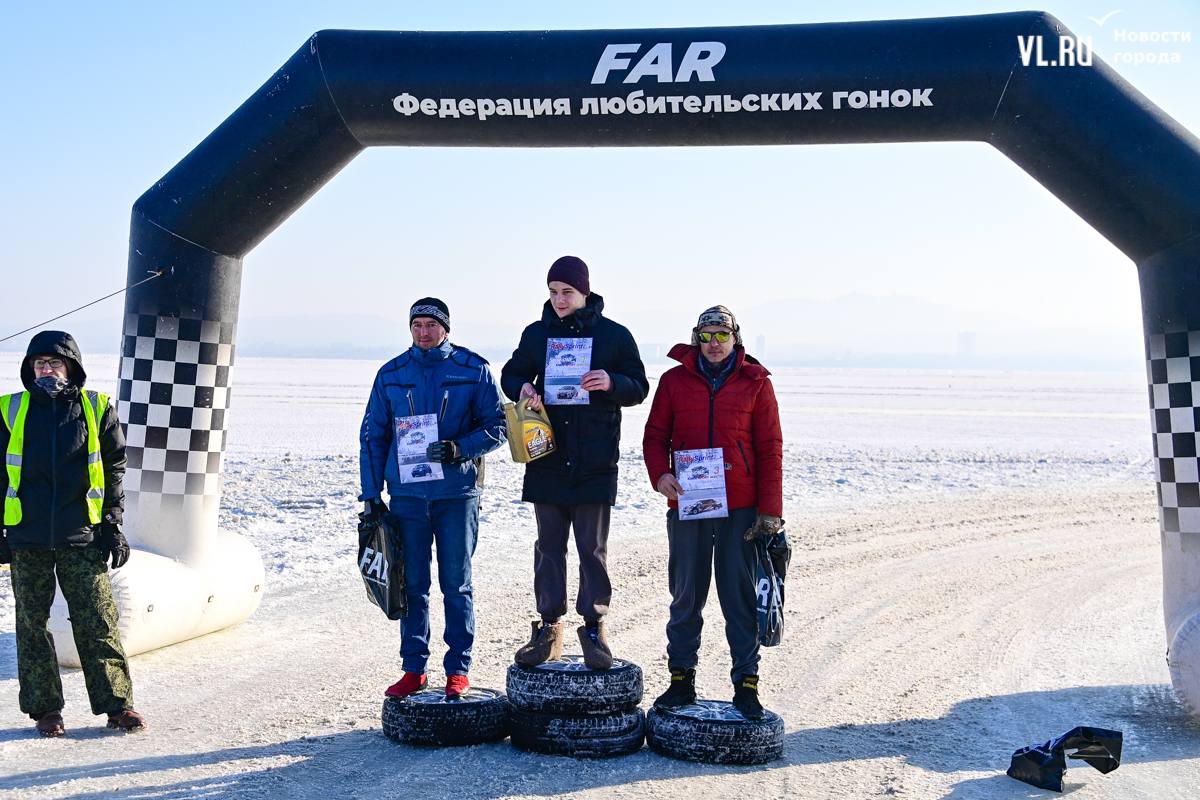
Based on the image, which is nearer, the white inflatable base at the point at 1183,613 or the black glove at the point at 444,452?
the black glove at the point at 444,452

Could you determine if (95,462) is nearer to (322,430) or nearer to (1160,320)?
(1160,320)

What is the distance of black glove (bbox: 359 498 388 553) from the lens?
5266 mm

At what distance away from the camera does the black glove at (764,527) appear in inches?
203

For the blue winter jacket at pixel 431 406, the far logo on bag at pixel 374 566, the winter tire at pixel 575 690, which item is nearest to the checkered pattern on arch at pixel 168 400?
the blue winter jacket at pixel 431 406

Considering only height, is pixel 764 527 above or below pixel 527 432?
below

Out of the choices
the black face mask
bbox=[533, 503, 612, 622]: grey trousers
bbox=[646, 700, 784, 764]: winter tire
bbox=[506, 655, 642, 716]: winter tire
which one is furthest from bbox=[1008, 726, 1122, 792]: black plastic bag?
the black face mask

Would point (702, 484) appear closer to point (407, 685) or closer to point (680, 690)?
point (680, 690)

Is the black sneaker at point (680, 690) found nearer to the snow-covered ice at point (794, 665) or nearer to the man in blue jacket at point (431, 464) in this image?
the snow-covered ice at point (794, 665)

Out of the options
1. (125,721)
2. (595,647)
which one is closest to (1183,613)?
(595,647)

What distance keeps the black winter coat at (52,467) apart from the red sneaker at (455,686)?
186 cm

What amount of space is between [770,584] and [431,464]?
1725 mm

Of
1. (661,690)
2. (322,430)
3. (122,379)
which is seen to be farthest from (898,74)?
(322,430)

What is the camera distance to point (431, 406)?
17.9 feet

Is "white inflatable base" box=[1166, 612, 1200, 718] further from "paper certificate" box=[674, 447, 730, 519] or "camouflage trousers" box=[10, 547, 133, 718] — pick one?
"camouflage trousers" box=[10, 547, 133, 718]
